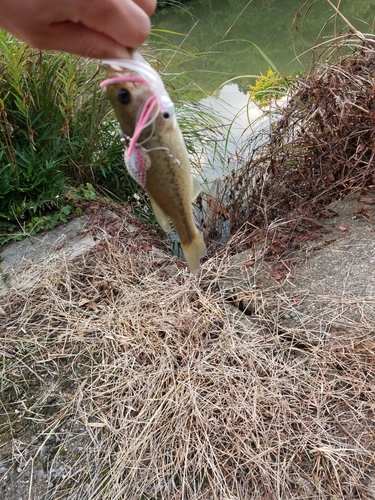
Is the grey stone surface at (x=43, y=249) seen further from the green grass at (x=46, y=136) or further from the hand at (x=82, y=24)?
the hand at (x=82, y=24)

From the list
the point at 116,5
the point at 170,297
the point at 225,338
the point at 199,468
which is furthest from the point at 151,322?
the point at 116,5

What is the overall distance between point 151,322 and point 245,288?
0.58 m

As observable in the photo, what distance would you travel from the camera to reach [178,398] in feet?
6.45

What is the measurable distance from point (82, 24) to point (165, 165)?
0.38m

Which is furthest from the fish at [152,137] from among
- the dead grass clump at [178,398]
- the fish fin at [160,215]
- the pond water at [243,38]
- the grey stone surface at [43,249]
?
the pond water at [243,38]

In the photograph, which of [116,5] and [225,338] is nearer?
[116,5]

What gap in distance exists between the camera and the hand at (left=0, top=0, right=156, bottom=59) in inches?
38.9

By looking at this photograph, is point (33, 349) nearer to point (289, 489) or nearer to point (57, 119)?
point (289, 489)

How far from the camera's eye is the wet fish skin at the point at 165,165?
1043 millimetres

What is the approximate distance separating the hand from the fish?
0.17 feet

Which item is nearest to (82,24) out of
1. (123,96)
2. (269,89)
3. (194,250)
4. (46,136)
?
(123,96)

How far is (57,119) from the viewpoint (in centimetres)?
343

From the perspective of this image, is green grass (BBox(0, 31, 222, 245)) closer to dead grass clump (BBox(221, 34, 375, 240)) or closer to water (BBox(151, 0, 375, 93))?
dead grass clump (BBox(221, 34, 375, 240))

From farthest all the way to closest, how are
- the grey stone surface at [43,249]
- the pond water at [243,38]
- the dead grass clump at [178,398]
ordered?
the pond water at [243,38] → the grey stone surface at [43,249] → the dead grass clump at [178,398]
